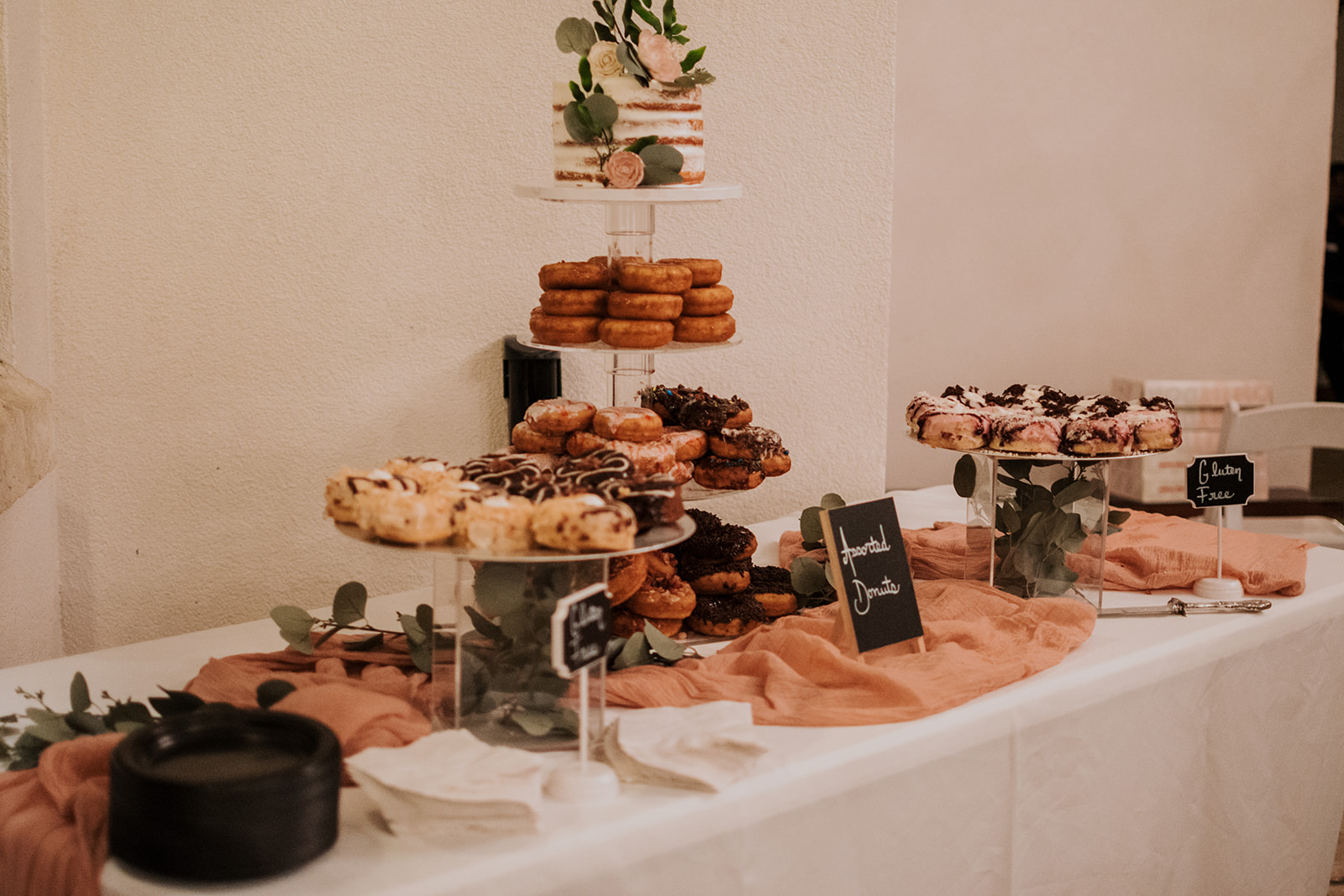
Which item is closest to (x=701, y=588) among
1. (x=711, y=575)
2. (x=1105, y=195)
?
(x=711, y=575)

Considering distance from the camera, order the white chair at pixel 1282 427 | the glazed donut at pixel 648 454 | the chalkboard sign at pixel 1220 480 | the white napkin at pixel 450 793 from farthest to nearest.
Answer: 1. the white chair at pixel 1282 427
2. the chalkboard sign at pixel 1220 480
3. the glazed donut at pixel 648 454
4. the white napkin at pixel 450 793

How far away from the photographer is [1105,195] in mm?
5566

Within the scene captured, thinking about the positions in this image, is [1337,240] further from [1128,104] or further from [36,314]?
[36,314]

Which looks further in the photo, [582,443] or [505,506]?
[582,443]

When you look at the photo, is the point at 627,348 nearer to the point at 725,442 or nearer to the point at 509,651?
the point at 725,442

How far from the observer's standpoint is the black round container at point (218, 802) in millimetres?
969

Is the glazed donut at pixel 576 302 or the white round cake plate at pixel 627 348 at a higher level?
the glazed donut at pixel 576 302

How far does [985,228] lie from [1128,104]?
979mm

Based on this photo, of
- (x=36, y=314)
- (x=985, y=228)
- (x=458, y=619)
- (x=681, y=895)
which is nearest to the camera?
(x=681, y=895)

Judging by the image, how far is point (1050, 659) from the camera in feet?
5.24

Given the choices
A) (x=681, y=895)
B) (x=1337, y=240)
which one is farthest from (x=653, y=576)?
(x=1337, y=240)

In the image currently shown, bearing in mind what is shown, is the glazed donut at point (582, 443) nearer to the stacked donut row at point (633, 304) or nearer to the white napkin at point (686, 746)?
the stacked donut row at point (633, 304)

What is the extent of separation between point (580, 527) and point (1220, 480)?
1250mm

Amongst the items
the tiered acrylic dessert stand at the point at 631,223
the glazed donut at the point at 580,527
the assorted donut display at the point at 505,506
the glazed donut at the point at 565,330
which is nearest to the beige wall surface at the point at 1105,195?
the tiered acrylic dessert stand at the point at 631,223
